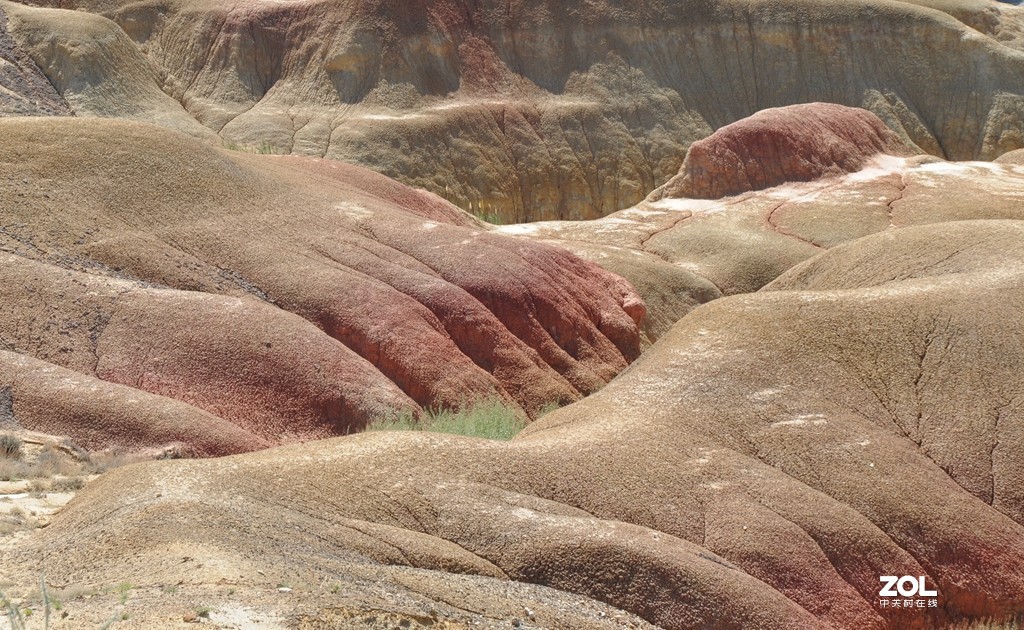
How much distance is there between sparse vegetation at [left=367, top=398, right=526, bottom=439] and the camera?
25.3 metres

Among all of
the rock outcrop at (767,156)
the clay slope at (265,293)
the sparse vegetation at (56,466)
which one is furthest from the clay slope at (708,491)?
the rock outcrop at (767,156)

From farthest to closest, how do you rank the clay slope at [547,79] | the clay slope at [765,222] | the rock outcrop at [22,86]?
the clay slope at [547,79] < the rock outcrop at [22,86] < the clay slope at [765,222]

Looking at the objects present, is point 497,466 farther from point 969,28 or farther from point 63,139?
point 969,28

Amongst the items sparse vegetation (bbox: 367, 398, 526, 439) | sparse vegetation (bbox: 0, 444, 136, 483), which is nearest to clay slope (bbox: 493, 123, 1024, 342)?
sparse vegetation (bbox: 367, 398, 526, 439)

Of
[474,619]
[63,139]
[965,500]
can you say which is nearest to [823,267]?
[965,500]

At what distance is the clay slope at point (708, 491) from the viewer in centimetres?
1605

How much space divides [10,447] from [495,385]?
10779mm

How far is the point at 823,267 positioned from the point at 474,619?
56.1 feet

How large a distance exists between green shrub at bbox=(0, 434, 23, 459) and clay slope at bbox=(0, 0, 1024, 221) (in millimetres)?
39369

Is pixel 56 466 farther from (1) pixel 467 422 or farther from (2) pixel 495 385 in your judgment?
(2) pixel 495 385

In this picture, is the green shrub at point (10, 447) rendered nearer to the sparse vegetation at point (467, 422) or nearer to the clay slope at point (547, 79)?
the sparse vegetation at point (467, 422)

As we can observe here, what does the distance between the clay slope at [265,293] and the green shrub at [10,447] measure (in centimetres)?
281

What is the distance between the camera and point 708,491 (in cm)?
1975

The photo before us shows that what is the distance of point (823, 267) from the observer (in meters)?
30.0
